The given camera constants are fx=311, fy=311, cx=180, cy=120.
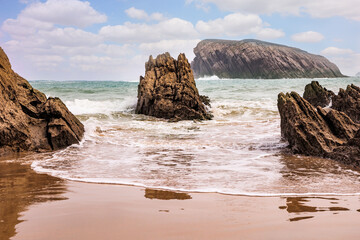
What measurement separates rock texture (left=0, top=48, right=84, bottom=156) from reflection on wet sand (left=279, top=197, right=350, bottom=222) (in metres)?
6.09

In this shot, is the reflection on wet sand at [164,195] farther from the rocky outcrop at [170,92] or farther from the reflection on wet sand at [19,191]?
the rocky outcrop at [170,92]

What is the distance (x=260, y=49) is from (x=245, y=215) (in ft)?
412

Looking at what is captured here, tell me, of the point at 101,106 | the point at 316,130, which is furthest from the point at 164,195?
the point at 101,106

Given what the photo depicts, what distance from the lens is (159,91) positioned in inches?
679

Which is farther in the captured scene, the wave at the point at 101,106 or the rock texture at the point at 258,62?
the rock texture at the point at 258,62

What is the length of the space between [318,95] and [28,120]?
16305mm

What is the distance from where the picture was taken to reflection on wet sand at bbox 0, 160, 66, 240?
284cm

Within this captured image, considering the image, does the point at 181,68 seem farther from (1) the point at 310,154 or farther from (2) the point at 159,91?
(1) the point at 310,154

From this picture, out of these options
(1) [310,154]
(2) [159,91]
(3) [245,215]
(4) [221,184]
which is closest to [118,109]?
(2) [159,91]

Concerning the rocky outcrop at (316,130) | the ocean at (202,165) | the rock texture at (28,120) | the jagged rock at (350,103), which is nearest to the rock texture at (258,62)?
the jagged rock at (350,103)

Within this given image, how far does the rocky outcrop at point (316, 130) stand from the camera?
21.0ft

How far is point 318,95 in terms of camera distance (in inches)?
734

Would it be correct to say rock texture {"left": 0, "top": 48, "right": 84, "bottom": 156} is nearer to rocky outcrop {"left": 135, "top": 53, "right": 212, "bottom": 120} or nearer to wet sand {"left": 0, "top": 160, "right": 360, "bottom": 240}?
wet sand {"left": 0, "top": 160, "right": 360, "bottom": 240}

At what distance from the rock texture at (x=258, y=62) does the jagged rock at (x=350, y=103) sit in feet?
343
